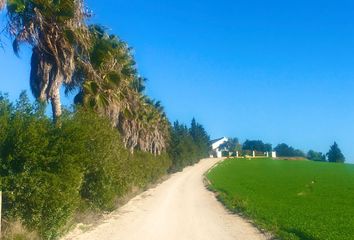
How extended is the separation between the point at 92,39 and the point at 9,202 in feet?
41.2

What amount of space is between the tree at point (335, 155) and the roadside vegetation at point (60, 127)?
13733 centimetres

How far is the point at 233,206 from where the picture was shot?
3139cm

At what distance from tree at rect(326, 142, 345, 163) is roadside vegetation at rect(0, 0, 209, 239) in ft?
451

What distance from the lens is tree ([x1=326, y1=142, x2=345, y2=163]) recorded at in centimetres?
16338

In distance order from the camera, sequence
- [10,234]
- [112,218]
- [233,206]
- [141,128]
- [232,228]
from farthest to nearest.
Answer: [141,128], [233,206], [112,218], [232,228], [10,234]

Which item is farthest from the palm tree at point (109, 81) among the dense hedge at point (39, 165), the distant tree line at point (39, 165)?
the dense hedge at point (39, 165)

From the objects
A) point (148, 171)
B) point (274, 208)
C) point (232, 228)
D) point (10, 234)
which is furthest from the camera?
point (148, 171)

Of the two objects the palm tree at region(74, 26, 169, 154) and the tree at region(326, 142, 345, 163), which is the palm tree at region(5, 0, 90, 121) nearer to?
the palm tree at region(74, 26, 169, 154)

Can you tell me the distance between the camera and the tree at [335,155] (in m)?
163

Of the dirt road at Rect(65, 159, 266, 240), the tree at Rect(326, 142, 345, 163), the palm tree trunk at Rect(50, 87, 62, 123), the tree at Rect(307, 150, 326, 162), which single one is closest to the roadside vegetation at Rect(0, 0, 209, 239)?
the palm tree trunk at Rect(50, 87, 62, 123)

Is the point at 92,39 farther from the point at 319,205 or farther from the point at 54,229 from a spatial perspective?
the point at 319,205

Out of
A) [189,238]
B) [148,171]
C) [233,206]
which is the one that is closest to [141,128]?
[148,171]

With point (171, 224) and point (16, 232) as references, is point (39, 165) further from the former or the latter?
point (171, 224)

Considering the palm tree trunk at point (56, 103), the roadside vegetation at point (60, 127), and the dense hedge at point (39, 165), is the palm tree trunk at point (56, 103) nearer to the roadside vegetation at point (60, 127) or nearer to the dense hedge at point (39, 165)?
the roadside vegetation at point (60, 127)
